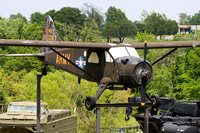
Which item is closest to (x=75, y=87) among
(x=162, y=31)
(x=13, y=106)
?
(x=13, y=106)

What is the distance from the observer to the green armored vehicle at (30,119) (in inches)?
870

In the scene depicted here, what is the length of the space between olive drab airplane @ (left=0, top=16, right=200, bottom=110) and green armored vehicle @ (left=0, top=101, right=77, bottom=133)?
4.30 meters

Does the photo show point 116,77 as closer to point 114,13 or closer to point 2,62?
point 2,62

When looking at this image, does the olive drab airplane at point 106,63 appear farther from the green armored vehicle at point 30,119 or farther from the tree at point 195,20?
the tree at point 195,20

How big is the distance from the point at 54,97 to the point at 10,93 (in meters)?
7.14

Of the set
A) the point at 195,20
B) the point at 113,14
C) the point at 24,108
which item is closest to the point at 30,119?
the point at 24,108

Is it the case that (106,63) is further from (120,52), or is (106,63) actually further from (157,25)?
(157,25)

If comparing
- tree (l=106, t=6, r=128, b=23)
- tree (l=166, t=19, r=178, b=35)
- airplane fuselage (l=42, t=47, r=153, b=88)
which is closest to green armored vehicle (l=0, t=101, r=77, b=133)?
airplane fuselage (l=42, t=47, r=153, b=88)

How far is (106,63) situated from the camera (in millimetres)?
16969

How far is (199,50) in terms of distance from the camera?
142 feet

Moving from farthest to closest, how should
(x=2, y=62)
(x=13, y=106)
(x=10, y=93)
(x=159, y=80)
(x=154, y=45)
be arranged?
(x=2, y=62)
(x=159, y=80)
(x=10, y=93)
(x=13, y=106)
(x=154, y=45)

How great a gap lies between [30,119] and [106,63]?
6706 millimetres

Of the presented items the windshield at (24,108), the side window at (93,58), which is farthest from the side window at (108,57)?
the windshield at (24,108)

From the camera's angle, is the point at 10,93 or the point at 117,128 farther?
the point at 10,93
